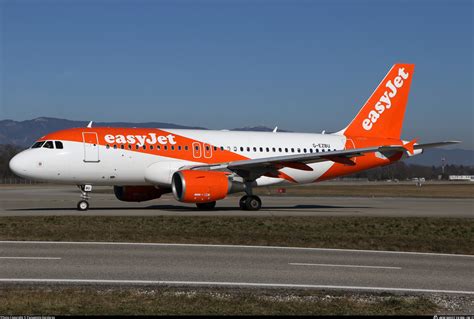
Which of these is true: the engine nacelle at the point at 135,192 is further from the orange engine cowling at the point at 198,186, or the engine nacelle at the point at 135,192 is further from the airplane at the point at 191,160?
the orange engine cowling at the point at 198,186

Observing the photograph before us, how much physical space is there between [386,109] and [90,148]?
670 inches

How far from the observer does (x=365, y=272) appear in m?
14.4

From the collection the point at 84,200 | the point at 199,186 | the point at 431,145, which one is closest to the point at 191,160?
the point at 199,186

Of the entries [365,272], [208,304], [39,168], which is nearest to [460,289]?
[365,272]

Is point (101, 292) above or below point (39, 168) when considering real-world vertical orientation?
below

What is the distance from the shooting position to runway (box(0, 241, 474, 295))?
42.3 ft

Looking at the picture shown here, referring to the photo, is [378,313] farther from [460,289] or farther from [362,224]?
[362,224]

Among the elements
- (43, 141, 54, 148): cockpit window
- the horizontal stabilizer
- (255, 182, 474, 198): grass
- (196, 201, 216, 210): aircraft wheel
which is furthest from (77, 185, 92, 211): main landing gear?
(255, 182, 474, 198): grass

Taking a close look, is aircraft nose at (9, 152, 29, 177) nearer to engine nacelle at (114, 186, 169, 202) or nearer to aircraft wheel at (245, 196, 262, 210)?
engine nacelle at (114, 186, 169, 202)

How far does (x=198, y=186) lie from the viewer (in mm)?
30297

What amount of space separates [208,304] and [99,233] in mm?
11097

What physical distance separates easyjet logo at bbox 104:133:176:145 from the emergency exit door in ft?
1.92

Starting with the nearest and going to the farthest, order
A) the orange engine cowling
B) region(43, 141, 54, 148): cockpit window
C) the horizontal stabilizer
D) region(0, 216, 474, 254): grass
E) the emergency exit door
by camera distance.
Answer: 1. region(0, 216, 474, 254): grass
2. the orange engine cowling
3. region(43, 141, 54, 148): cockpit window
4. the emergency exit door
5. the horizontal stabilizer

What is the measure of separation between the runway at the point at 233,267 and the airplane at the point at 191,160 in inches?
491
